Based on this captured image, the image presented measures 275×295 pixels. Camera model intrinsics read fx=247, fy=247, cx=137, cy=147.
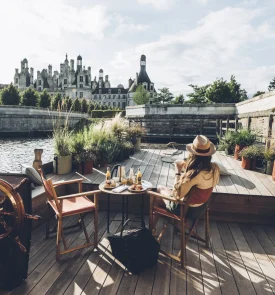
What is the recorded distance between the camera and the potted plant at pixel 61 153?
4.77m

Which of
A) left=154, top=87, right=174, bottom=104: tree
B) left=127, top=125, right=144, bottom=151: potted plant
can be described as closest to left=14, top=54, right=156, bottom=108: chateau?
left=154, top=87, right=174, bottom=104: tree

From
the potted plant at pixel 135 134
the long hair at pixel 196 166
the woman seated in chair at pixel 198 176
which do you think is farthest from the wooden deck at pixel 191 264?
the potted plant at pixel 135 134

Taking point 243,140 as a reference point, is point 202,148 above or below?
above

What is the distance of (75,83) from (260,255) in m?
70.3

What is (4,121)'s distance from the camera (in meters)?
26.4

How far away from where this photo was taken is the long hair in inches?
99.7

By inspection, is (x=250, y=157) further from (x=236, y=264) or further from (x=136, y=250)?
(x=136, y=250)

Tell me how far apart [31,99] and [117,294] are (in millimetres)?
34040

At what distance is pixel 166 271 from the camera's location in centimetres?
255

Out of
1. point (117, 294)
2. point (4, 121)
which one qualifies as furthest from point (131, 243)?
point (4, 121)

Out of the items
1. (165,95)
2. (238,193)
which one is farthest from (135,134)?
(165,95)

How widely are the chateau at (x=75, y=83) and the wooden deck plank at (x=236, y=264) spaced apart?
6375 cm

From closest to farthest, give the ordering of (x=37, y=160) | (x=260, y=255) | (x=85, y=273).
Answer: (x=85, y=273) → (x=260, y=255) → (x=37, y=160)

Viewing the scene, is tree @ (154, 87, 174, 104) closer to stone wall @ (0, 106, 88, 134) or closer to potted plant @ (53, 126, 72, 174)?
stone wall @ (0, 106, 88, 134)
